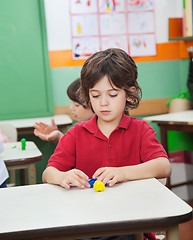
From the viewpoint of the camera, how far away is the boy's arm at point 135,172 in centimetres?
130

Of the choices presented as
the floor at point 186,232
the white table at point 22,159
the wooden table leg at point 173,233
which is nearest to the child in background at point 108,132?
the wooden table leg at point 173,233

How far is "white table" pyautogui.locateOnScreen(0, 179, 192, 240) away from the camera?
0.95 meters

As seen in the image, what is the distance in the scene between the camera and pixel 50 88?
4.01 m

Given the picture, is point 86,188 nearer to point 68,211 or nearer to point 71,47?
point 68,211

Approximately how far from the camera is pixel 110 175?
1.30m

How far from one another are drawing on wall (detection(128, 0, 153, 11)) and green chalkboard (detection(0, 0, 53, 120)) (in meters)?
0.91

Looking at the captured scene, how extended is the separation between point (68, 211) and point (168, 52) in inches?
137

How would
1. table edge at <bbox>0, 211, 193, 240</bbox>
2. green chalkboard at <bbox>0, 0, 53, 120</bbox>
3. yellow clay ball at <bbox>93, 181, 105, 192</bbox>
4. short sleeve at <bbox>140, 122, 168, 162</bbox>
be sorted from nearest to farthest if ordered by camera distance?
table edge at <bbox>0, 211, 193, 240</bbox> < yellow clay ball at <bbox>93, 181, 105, 192</bbox> < short sleeve at <bbox>140, 122, 168, 162</bbox> < green chalkboard at <bbox>0, 0, 53, 120</bbox>

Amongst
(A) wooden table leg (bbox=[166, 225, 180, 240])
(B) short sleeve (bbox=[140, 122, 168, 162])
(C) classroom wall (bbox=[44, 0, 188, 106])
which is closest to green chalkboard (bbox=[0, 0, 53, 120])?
(C) classroom wall (bbox=[44, 0, 188, 106])

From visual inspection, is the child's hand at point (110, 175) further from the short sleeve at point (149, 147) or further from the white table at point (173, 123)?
the white table at point (173, 123)

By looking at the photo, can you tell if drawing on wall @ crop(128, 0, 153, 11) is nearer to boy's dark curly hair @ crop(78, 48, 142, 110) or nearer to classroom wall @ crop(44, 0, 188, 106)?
classroom wall @ crop(44, 0, 188, 106)

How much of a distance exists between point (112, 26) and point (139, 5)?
0.36 metres

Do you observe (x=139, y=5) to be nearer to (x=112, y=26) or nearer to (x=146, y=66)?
(x=112, y=26)

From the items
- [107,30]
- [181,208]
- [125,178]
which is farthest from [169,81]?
[181,208]
